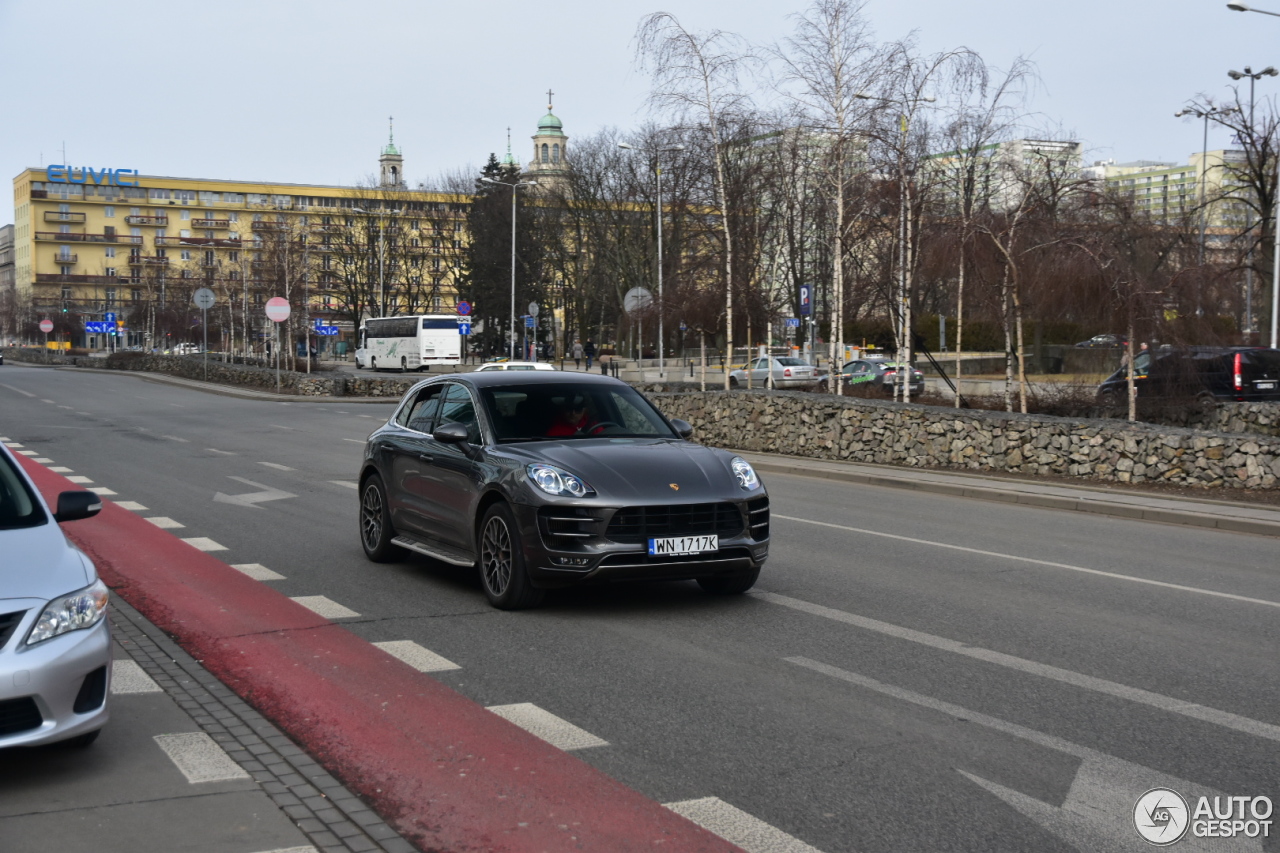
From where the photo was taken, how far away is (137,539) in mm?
12164

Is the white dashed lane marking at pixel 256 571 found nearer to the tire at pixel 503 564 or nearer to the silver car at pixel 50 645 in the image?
the tire at pixel 503 564

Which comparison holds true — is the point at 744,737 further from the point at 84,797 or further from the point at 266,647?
the point at 266,647

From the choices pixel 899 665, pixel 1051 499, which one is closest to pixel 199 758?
pixel 899 665

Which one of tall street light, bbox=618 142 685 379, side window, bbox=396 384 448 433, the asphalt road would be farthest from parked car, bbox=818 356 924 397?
side window, bbox=396 384 448 433

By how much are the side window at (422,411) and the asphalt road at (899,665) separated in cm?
114

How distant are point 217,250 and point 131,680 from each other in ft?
481

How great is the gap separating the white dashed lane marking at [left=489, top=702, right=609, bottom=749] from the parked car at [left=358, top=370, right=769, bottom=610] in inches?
76.2

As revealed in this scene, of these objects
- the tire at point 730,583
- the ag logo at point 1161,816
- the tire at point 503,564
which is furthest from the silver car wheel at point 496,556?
the ag logo at point 1161,816

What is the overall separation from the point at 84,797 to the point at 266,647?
8.66ft

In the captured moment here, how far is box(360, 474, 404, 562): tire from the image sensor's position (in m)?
10.5

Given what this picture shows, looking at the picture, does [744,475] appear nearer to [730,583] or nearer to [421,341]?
[730,583]

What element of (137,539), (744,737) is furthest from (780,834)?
(137,539)

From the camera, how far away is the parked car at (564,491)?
26.5 feet

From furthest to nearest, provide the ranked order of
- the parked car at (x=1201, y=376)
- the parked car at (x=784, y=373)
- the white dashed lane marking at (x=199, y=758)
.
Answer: the parked car at (x=784, y=373), the parked car at (x=1201, y=376), the white dashed lane marking at (x=199, y=758)
